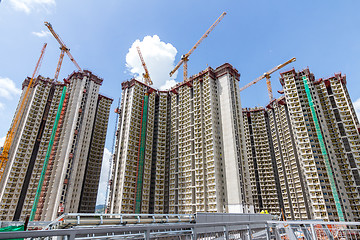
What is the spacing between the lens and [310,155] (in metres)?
80.8

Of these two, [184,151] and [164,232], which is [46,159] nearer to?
[184,151]

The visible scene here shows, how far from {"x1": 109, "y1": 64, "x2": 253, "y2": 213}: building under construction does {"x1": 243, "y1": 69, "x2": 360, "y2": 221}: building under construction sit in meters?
25.4

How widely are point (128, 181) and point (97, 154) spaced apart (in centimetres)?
2930

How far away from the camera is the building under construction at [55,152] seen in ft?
259

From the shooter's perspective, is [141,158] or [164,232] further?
[141,158]

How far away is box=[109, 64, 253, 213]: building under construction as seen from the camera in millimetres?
73938

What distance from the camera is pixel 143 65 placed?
14025 cm

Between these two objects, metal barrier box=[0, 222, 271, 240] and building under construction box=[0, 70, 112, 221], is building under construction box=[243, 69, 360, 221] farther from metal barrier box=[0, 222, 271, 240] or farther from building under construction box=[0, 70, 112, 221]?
building under construction box=[0, 70, 112, 221]

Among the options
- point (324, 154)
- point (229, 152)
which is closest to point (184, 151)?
point (229, 152)

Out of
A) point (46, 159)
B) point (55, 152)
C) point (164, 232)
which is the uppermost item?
point (55, 152)

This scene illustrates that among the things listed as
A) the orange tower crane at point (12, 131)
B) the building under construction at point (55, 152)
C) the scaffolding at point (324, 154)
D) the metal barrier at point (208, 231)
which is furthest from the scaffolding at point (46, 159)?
the scaffolding at point (324, 154)

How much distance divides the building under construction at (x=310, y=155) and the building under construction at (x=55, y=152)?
82.6 m

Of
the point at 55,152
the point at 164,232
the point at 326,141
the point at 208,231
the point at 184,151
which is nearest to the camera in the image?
the point at 164,232

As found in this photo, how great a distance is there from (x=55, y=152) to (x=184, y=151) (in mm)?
53305
